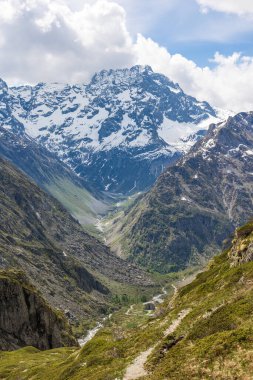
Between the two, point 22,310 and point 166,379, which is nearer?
point 166,379

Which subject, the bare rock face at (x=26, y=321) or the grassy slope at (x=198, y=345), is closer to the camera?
the grassy slope at (x=198, y=345)

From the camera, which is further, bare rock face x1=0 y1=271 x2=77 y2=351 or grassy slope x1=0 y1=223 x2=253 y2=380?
bare rock face x1=0 y1=271 x2=77 y2=351

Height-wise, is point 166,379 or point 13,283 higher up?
point 13,283

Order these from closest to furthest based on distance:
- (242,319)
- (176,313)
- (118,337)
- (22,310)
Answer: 1. (242,319)
2. (176,313)
3. (118,337)
4. (22,310)

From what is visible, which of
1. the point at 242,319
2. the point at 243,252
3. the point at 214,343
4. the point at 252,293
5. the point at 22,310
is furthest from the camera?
the point at 22,310

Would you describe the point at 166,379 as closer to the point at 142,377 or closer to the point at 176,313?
the point at 142,377

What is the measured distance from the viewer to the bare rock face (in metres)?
152

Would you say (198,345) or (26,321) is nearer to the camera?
(198,345)

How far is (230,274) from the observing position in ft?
252

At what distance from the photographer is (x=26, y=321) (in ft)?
504

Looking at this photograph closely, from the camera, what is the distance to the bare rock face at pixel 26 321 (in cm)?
15175

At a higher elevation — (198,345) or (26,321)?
(198,345)

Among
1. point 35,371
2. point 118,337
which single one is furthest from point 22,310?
point 118,337

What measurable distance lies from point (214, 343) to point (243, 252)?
136 ft
